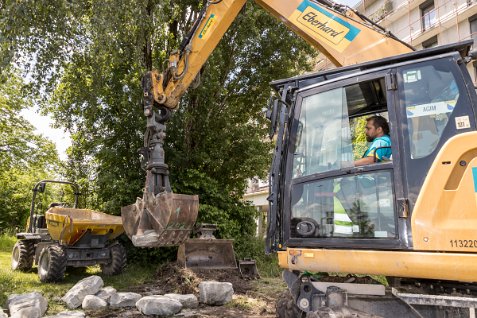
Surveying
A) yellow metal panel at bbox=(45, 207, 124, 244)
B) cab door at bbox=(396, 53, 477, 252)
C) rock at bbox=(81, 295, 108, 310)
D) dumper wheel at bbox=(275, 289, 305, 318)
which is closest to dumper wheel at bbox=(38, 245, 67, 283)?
yellow metal panel at bbox=(45, 207, 124, 244)

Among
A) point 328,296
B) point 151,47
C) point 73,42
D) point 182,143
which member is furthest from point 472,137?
point 151,47

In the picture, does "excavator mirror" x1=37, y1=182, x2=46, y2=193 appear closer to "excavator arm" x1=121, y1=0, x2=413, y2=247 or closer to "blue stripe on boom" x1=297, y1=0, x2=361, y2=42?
"excavator arm" x1=121, y1=0, x2=413, y2=247

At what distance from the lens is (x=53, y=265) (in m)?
7.89

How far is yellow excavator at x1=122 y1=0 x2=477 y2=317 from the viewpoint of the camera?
292 centimetres

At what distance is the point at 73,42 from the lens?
26.8ft

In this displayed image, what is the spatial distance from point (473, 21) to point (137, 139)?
1693 cm

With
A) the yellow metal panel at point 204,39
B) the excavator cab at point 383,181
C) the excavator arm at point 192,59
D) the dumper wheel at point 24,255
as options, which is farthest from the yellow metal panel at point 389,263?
the dumper wheel at point 24,255

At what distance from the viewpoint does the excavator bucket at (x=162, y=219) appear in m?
4.88

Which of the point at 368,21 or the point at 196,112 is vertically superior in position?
the point at 196,112

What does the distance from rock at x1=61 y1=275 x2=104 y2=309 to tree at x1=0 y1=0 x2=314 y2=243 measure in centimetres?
413

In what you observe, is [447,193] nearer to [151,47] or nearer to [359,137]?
[359,137]

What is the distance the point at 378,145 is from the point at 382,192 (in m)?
0.47

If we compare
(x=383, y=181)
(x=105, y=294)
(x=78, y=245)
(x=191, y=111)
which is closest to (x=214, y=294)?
(x=105, y=294)

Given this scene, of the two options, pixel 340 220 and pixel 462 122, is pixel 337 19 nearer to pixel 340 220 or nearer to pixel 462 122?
pixel 462 122
